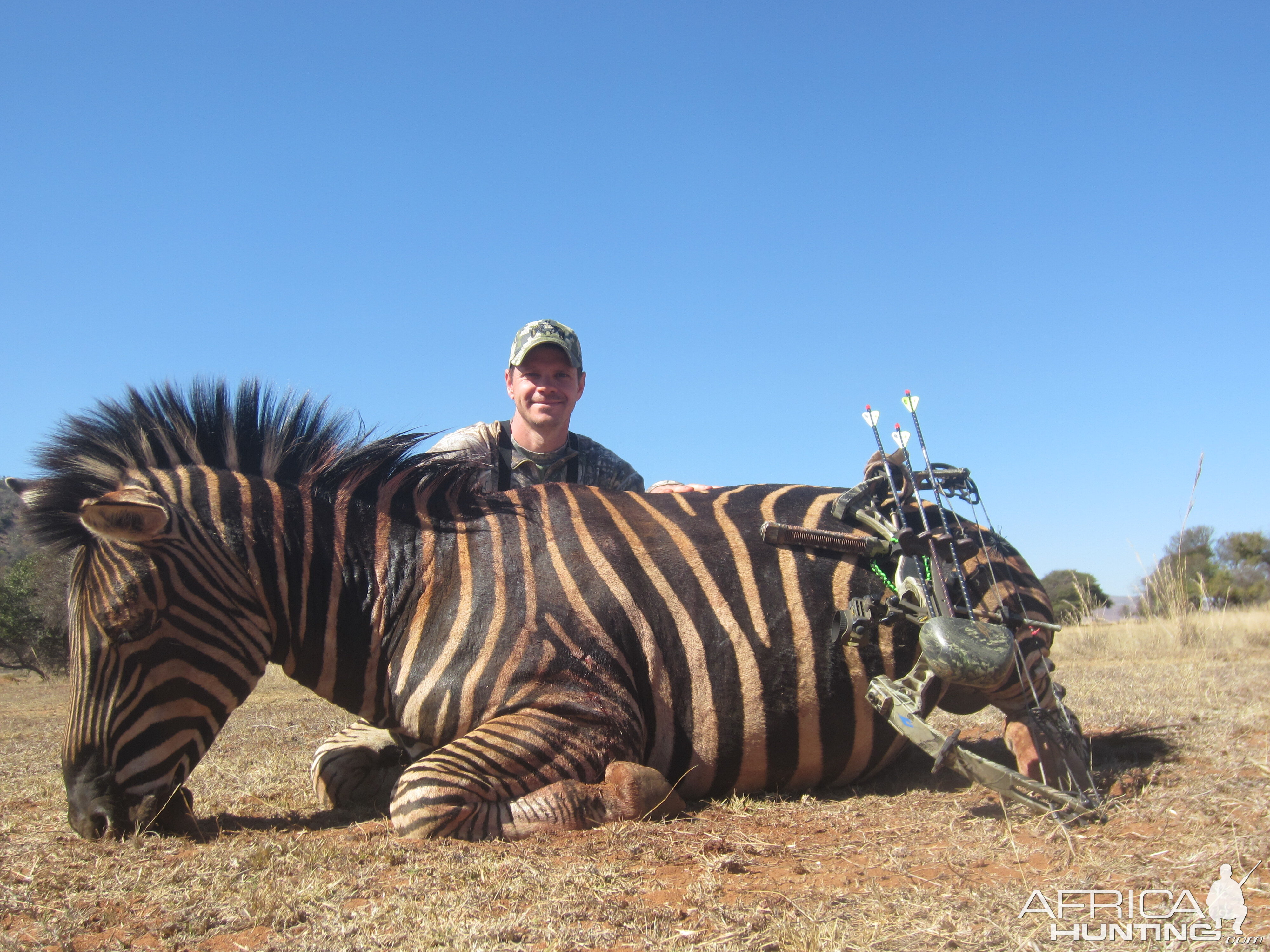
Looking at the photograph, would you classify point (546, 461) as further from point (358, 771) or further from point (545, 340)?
point (358, 771)

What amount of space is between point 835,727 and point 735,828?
71 cm

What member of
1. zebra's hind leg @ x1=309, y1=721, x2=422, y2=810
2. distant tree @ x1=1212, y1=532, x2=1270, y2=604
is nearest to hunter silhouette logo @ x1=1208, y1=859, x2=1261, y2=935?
zebra's hind leg @ x1=309, y1=721, x2=422, y2=810

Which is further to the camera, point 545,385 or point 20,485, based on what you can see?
point 545,385

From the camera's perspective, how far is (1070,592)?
35125mm

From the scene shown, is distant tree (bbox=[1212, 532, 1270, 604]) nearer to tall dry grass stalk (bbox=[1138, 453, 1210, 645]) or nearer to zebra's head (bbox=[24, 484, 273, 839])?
tall dry grass stalk (bbox=[1138, 453, 1210, 645])

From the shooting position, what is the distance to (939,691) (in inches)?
130

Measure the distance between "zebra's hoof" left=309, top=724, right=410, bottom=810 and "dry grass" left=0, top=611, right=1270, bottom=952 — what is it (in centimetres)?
13

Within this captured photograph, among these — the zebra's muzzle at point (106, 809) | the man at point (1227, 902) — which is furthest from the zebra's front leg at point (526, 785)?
the man at point (1227, 902)

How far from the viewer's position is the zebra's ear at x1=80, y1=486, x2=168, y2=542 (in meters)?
2.99

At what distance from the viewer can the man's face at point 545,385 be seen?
5840 mm

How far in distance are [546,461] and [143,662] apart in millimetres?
3259

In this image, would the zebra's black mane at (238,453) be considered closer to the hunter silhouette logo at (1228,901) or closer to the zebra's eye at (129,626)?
the zebra's eye at (129,626)

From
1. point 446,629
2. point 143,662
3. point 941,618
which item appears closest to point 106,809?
point 143,662

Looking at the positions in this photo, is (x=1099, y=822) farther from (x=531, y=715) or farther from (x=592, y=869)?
(x=531, y=715)
